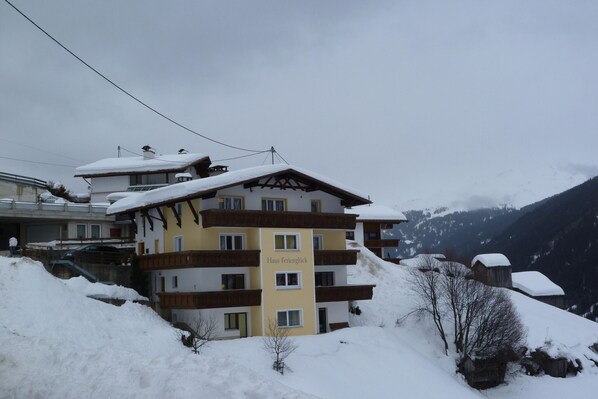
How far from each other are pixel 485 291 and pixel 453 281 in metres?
2.48

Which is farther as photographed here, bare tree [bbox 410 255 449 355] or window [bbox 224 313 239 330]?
bare tree [bbox 410 255 449 355]

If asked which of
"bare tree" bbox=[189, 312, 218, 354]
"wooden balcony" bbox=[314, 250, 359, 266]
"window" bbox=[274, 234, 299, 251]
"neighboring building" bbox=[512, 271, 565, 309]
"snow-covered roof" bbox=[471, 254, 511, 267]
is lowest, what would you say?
"neighboring building" bbox=[512, 271, 565, 309]

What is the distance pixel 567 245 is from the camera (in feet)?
449

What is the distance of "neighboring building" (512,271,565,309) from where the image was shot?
223 ft

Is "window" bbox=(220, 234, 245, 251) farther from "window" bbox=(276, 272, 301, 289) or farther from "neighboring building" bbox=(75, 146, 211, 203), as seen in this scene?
"neighboring building" bbox=(75, 146, 211, 203)

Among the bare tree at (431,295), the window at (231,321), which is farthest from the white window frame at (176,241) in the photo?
the bare tree at (431,295)

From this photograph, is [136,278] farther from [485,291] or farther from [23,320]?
[485,291]

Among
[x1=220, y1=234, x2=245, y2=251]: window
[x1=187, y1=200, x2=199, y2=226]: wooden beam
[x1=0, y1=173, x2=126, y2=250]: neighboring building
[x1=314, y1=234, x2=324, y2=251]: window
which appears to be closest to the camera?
[x1=187, y1=200, x2=199, y2=226]: wooden beam

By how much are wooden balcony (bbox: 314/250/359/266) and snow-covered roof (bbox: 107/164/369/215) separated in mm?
4176

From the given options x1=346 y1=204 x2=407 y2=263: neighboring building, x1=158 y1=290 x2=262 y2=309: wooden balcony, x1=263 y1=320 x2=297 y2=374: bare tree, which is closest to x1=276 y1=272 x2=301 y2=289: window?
x1=158 y1=290 x2=262 y2=309: wooden balcony

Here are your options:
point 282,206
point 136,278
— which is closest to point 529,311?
point 282,206

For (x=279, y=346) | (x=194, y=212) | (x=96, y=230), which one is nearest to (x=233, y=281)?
(x=194, y=212)

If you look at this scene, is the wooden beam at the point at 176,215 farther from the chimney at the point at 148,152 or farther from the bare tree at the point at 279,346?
the chimney at the point at 148,152

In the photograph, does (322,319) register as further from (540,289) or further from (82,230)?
(540,289)
